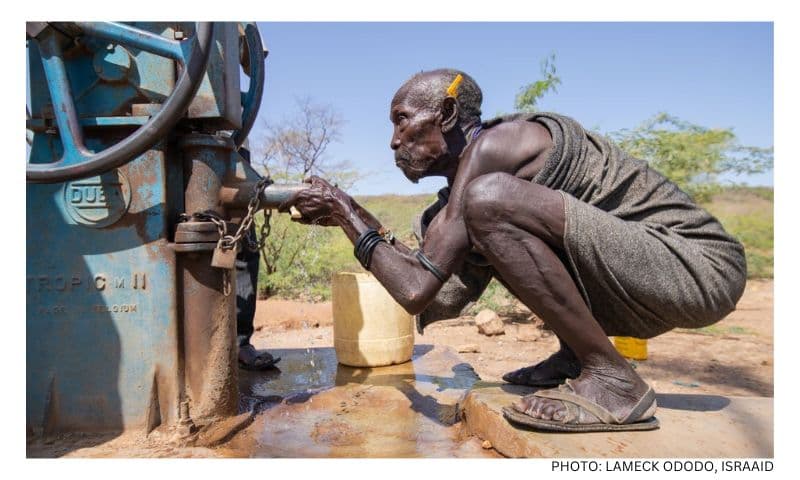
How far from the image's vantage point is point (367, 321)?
3471 millimetres

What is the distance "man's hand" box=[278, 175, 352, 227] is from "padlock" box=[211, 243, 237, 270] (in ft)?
0.90

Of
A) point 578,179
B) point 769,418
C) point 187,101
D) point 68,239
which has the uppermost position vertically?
point 187,101

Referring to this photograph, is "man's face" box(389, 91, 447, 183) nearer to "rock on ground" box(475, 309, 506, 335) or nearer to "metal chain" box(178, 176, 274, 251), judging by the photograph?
"metal chain" box(178, 176, 274, 251)

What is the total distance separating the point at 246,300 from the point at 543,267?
234 centimetres

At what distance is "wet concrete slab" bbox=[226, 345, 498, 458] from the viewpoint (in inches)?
85.9

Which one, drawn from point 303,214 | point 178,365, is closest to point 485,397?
point 303,214

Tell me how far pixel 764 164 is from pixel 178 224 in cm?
1040

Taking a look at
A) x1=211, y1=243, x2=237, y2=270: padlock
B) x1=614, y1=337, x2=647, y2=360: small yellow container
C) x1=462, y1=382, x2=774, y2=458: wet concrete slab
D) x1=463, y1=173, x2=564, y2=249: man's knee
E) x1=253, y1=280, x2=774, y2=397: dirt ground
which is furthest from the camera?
x1=614, y1=337, x2=647, y2=360: small yellow container

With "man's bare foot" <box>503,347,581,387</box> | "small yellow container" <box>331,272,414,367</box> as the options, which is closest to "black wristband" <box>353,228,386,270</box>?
"man's bare foot" <box>503,347,581,387</box>

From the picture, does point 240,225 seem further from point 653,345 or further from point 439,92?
point 653,345

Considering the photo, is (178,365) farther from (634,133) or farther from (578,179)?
(634,133)

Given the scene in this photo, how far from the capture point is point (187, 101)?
214cm

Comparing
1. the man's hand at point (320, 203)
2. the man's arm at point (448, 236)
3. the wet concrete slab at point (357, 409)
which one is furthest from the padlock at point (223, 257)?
the wet concrete slab at point (357, 409)

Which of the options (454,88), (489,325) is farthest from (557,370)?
(489,325)
